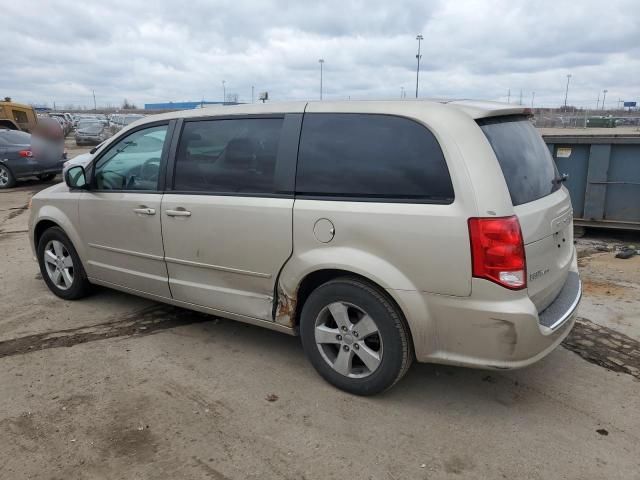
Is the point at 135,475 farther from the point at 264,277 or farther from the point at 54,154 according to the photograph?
the point at 54,154

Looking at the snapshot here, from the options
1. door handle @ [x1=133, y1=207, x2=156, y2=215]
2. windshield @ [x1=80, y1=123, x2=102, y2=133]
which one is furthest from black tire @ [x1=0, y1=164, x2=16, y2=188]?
windshield @ [x1=80, y1=123, x2=102, y2=133]

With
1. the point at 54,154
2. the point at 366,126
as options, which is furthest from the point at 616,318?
the point at 54,154

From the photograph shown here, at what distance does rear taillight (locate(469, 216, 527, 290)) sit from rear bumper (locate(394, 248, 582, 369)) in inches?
2.2

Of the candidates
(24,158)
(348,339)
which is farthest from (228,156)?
(24,158)

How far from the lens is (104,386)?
11.3ft

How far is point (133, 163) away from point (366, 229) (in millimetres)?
2256

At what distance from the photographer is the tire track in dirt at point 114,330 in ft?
13.4

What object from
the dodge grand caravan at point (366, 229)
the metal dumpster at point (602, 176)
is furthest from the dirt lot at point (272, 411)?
the metal dumpster at point (602, 176)

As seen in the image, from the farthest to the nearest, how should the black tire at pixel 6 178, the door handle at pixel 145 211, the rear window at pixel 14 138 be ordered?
the rear window at pixel 14 138 < the black tire at pixel 6 178 < the door handle at pixel 145 211

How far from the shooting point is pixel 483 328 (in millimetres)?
2789

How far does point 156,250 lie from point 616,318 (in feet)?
12.5

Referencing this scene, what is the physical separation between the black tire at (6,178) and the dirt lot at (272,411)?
11096 mm

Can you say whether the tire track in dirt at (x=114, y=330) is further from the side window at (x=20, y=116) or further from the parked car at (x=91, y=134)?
the parked car at (x=91, y=134)

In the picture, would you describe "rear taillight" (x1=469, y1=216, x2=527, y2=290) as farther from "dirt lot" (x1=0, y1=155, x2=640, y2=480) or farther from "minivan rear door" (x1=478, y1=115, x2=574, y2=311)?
"dirt lot" (x1=0, y1=155, x2=640, y2=480)
